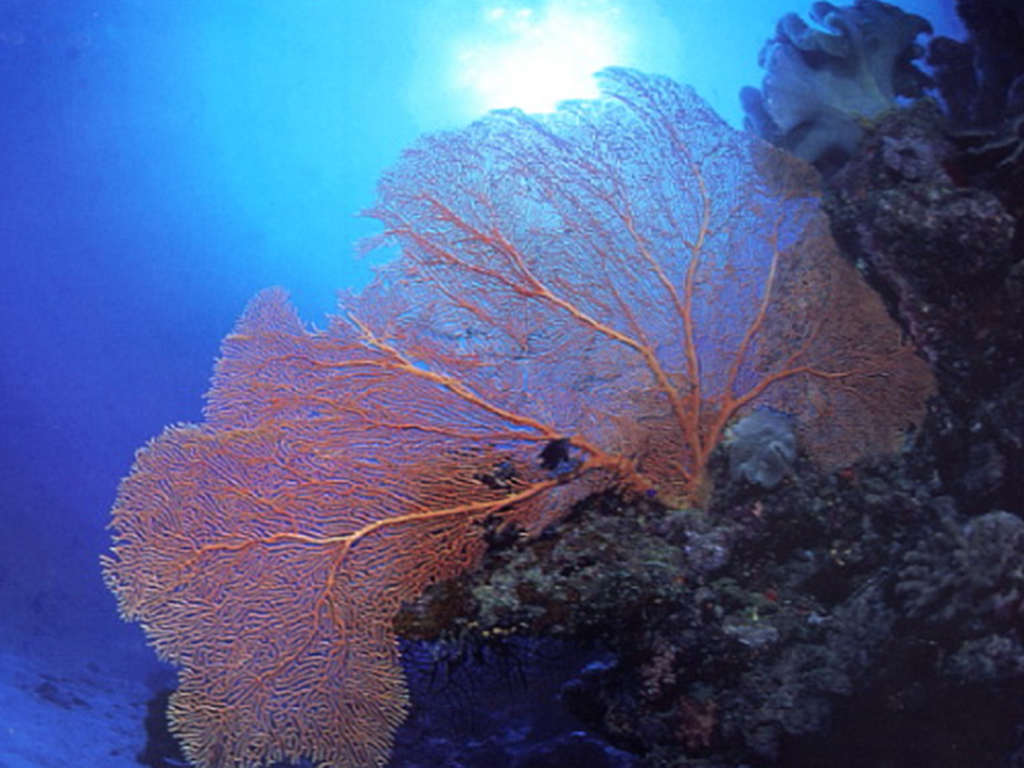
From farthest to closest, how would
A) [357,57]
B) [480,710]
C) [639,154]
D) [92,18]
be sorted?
1. [357,57]
2. [92,18]
3. [480,710]
4. [639,154]

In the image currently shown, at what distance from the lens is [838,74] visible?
5117 mm

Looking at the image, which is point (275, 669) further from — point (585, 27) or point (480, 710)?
point (585, 27)

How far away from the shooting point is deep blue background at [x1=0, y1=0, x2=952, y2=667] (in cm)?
2152

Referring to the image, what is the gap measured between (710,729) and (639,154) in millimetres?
3774

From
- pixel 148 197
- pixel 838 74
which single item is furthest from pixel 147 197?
pixel 838 74

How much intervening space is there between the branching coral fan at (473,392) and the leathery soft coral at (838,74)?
0.80m

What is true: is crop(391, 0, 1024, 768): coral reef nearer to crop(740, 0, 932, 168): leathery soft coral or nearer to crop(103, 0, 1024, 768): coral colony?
crop(103, 0, 1024, 768): coral colony

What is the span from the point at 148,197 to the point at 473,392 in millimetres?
34889

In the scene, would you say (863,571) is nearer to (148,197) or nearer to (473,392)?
(473,392)

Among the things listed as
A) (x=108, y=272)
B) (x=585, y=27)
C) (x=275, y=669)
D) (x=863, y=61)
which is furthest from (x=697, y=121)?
(x=108, y=272)

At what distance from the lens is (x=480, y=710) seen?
5.66 m

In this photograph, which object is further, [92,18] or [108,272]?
[108,272]

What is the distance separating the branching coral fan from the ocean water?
181 inches

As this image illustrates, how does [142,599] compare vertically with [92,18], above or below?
below
